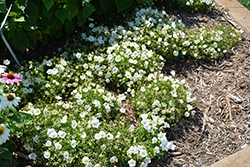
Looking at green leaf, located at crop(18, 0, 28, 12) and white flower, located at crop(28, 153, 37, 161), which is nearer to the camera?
white flower, located at crop(28, 153, 37, 161)

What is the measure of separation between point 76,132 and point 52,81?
0.85 metres

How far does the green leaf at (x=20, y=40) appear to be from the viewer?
3.15m

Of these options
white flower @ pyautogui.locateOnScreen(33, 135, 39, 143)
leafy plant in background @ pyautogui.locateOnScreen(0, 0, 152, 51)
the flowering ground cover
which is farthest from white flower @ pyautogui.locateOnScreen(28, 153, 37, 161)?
leafy plant in background @ pyautogui.locateOnScreen(0, 0, 152, 51)

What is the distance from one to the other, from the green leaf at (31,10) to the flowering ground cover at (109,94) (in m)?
0.63

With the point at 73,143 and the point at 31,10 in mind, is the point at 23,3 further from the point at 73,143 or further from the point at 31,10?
the point at 73,143

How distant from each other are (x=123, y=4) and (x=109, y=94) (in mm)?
1669

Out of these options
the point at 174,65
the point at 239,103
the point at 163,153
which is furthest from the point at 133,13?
the point at 163,153

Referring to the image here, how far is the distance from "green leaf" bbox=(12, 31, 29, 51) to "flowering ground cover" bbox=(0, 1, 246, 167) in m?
0.30

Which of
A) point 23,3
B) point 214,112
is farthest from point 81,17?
point 214,112

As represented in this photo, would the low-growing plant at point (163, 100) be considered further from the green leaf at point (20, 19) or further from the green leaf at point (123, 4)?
the green leaf at point (20, 19)

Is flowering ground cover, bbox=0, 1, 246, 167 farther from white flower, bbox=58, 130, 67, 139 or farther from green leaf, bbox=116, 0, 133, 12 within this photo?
green leaf, bbox=116, 0, 133, 12

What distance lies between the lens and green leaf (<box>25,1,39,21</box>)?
3045mm

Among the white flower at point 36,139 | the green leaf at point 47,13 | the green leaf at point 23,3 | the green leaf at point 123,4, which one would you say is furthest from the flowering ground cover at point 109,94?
the green leaf at point 23,3

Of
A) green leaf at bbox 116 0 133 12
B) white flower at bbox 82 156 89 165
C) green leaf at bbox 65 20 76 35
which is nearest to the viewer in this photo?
white flower at bbox 82 156 89 165
